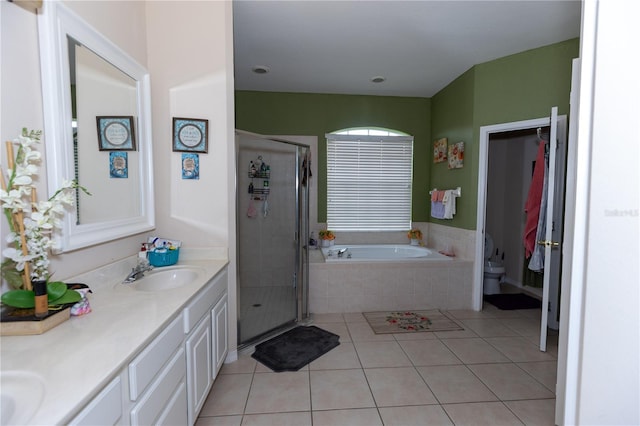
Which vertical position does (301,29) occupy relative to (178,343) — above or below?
above

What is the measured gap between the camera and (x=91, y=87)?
153 cm

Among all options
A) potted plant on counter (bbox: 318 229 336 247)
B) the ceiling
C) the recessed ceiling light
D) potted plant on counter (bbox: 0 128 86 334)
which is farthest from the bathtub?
potted plant on counter (bbox: 0 128 86 334)

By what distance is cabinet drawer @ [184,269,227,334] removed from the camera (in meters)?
1.41

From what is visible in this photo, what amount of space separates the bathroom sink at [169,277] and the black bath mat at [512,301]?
340 centimetres

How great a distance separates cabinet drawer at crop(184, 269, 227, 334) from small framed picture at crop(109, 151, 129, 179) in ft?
2.85

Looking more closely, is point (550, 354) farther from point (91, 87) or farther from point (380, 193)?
point (91, 87)

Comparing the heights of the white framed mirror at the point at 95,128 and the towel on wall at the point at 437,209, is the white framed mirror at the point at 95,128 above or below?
above

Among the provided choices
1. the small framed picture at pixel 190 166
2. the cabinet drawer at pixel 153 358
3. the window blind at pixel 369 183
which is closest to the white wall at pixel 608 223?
the cabinet drawer at pixel 153 358

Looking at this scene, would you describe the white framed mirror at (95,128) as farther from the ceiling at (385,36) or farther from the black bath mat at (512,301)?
the black bath mat at (512,301)

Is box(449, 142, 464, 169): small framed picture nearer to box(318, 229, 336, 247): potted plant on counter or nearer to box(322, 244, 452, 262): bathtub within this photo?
box(322, 244, 452, 262): bathtub

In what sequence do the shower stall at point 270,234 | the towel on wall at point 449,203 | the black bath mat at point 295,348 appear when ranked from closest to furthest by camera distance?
the black bath mat at point 295,348 < the shower stall at point 270,234 < the towel on wall at point 449,203

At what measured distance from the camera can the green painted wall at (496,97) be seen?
2.66 m


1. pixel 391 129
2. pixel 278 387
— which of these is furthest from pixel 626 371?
pixel 391 129

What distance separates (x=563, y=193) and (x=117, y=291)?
360cm
